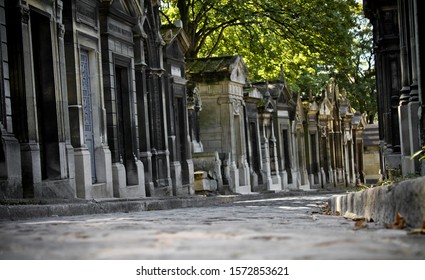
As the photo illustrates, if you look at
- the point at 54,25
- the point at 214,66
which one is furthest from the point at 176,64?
the point at 54,25

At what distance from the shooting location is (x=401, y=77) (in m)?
20.0

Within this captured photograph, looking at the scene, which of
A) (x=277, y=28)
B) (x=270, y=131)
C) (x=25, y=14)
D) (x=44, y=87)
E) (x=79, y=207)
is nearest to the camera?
(x=79, y=207)

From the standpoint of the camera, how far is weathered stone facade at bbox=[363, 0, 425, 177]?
1292cm

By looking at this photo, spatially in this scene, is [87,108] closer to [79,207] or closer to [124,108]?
[124,108]

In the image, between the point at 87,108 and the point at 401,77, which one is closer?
the point at 87,108

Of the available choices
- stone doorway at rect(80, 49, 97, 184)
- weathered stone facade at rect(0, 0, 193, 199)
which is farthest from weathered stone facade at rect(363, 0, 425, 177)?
stone doorway at rect(80, 49, 97, 184)

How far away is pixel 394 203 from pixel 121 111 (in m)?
13.2

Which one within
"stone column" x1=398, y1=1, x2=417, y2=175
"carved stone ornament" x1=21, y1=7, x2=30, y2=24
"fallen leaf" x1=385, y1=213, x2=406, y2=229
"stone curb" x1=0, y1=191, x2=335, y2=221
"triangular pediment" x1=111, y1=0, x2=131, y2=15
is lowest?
"stone curb" x1=0, y1=191, x2=335, y2=221

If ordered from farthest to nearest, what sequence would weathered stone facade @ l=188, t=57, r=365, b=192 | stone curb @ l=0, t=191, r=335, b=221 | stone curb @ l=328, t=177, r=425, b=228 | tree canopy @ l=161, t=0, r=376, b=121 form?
weathered stone facade @ l=188, t=57, r=365, b=192 < tree canopy @ l=161, t=0, r=376, b=121 < stone curb @ l=0, t=191, r=335, b=221 < stone curb @ l=328, t=177, r=425, b=228

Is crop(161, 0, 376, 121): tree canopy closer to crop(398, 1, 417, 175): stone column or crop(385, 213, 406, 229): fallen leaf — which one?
crop(398, 1, 417, 175): stone column

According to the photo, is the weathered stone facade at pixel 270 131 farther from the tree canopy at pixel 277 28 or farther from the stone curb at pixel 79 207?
the stone curb at pixel 79 207

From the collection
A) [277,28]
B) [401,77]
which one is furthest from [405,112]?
[277,28]

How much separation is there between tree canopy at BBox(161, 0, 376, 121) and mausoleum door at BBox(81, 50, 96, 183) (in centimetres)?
1197

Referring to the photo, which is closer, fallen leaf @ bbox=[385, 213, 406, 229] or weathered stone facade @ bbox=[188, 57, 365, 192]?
fallen leaf @ bbox=[385, 213, 406, 229]
